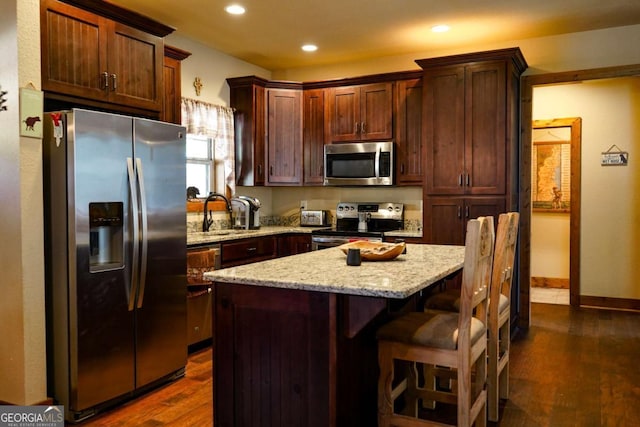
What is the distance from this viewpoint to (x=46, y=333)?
2.84 metres

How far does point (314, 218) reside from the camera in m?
5.56

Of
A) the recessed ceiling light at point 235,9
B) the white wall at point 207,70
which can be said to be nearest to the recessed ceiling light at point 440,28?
the recessed ceiling light at point 235,9

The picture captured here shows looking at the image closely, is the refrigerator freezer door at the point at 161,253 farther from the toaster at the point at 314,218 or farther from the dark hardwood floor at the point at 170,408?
the toaster at the point at 314,218

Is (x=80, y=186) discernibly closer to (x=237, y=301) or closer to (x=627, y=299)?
(x=237, y=301)

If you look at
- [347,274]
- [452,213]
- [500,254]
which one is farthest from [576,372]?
[347,274]

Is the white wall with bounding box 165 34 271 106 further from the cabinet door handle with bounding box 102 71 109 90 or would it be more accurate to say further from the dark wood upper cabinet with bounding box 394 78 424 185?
the dark wood upper cabinet with bounding box 394 78 424 185

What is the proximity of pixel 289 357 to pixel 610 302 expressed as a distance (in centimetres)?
467

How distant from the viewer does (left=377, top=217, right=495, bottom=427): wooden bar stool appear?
202 centimetres

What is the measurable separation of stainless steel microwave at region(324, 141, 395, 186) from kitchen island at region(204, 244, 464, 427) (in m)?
2.74

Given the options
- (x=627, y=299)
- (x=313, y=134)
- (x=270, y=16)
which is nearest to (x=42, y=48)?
(x=270, y=16)

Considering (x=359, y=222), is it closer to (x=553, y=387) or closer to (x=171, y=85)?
(x=171, y=85)

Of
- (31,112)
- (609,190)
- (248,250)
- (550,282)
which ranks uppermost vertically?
(31,112)

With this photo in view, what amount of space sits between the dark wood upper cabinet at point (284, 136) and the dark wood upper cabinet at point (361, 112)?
0.38 metres

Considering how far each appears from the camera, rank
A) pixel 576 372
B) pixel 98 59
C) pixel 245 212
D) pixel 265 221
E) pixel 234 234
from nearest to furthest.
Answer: pixel 98 59 → pixel 576 372 → pixel 234 234 → pixel 245 212 → pixel 265 221
